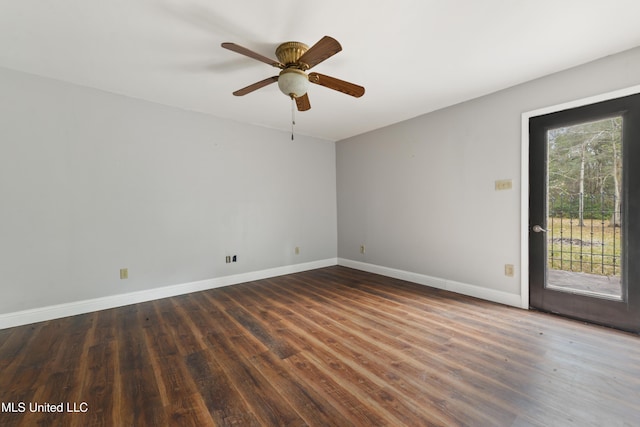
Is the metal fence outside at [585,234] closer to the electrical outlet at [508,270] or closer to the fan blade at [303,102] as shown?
the electrical outlet at [508,270]

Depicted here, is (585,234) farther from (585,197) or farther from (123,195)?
(123,195)

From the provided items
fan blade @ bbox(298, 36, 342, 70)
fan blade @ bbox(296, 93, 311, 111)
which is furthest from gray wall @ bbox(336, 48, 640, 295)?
fan blade @ bbox(298, 36, 342, 70)

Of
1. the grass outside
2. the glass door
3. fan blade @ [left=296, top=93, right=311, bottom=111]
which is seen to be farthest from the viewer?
fan blade @ [left=296, top=93, right=311, bottom=111]

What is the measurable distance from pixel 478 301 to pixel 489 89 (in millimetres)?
2410

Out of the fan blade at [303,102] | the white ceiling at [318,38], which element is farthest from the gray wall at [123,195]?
the fan blade at [303,102]

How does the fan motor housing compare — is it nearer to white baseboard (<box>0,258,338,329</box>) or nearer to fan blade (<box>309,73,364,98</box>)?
fan blade (<box>309,73,364,98</box>)

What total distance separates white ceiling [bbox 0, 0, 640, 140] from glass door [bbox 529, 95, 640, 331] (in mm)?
591

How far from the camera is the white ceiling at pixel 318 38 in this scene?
1805 millimetres

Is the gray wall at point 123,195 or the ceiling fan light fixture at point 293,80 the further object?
the gray wall at point 123,195

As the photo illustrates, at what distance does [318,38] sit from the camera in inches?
83.2

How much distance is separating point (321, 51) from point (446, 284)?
10.3ft

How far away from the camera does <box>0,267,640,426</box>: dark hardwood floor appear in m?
1.46

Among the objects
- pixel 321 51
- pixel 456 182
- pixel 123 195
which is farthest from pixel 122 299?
pixel 456 182

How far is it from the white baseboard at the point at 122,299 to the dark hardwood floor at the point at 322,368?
Result: 0.35 ft
